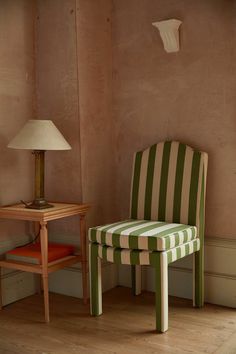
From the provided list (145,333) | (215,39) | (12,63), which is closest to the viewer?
(145,333)

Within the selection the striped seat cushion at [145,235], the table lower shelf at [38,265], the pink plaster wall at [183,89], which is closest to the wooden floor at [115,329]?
the table lower shelf at [38,265]

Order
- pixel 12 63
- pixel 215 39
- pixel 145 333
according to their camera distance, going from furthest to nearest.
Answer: pixel 12 63 → pixel 215 39 → pixel 145 333

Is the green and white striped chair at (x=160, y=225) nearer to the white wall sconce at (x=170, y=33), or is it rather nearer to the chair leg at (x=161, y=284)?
the chair leg at (x=161, y=284)

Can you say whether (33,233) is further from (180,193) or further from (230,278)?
(230,278)

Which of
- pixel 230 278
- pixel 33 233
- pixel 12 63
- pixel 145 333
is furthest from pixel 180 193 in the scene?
pixel 12 63

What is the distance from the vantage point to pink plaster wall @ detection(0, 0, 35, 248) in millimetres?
3184

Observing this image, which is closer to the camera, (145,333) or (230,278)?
(145,333)

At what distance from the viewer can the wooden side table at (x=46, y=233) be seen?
281 cm

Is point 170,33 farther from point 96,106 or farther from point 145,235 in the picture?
point 145,235

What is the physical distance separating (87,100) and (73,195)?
665mm

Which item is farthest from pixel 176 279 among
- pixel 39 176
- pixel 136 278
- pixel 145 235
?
pixel 39 176

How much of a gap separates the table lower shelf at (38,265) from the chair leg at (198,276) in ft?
Answer: 2.53

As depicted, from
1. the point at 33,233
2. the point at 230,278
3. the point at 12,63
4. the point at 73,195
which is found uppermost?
the point at 12,63

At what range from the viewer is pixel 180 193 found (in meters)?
3.04
